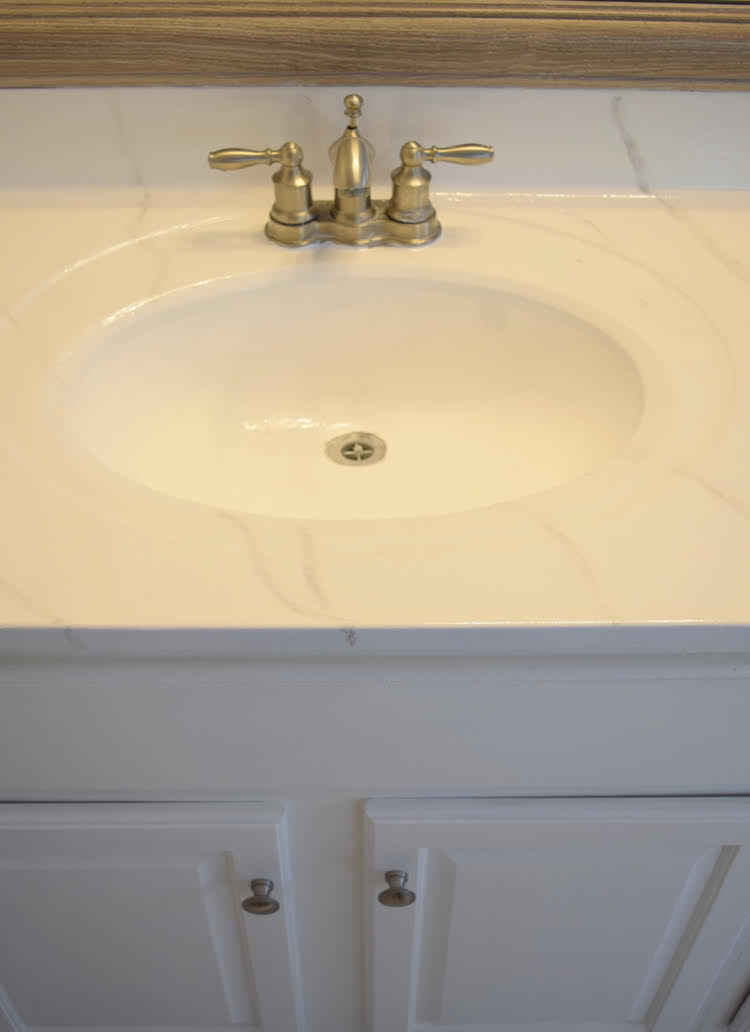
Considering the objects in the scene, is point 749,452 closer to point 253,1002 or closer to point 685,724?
point 685,724

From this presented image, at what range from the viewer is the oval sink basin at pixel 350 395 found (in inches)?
28.9

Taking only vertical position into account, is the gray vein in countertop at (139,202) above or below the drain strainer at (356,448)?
above

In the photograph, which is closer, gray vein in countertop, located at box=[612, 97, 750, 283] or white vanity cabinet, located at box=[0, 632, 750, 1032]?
white vanity cabinet, located at box=[0, 632, 750, 1032]

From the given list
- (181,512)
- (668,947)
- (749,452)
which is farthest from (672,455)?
(668,947)

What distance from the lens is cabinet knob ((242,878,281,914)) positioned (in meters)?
0.68

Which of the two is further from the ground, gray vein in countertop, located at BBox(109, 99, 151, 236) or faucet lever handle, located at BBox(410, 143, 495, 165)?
gray vein in countertop, located at BBox(109, 99, 151, 236)

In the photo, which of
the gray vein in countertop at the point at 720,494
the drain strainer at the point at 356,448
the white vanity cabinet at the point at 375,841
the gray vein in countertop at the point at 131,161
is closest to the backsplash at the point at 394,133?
the gray vein in countertop at the point at 131,161

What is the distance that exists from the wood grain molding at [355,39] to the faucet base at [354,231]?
0.39 feet

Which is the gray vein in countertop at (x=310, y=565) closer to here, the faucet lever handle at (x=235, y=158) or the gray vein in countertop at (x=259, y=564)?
the gray vein in countertop at (x=259, y=564)

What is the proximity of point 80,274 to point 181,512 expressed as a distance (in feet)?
1.03

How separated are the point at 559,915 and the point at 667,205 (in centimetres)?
64

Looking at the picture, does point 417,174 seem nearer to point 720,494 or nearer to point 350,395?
point 350,395

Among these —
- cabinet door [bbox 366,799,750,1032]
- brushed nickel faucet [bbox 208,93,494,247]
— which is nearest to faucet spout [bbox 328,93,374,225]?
brushed nickel faucet [bbox 208,93,494,247]

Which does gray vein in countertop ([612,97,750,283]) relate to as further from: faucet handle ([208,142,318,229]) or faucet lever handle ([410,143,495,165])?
faucet handle ([208,142,318,229])
